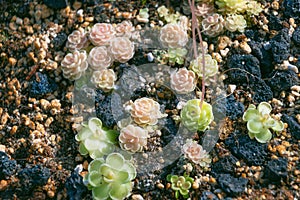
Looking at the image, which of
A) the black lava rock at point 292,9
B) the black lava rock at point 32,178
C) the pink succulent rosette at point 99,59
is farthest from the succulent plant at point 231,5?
the black lava rock at point 32,178

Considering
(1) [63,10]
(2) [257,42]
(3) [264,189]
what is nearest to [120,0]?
(1) [63,10]

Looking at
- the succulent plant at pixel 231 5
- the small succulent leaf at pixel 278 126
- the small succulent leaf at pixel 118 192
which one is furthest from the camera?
the succulent plant at pixel 231 5

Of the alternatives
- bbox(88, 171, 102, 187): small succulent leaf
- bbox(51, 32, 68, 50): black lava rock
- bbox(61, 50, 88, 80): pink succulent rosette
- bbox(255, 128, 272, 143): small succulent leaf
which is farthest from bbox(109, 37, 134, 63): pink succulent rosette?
bbox(255, 128, 272, 143): small succulent leaf

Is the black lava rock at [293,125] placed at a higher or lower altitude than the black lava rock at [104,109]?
lower

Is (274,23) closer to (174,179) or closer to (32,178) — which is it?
(174,179)

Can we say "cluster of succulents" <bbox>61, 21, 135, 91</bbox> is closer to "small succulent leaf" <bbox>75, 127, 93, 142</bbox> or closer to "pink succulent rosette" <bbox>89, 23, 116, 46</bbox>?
"pink succulent rosette" <bbox>89, 23, 116, 46</bbox>

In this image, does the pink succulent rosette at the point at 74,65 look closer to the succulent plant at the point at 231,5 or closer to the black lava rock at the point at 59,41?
the black lava rock at the point at 59,41

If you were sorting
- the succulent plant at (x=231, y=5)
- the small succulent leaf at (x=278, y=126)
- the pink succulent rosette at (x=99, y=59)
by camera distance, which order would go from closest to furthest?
the small succulent leaf at (x=278, y=126) < the pink succulent rosette at (x=99, y=59) < the succulent plant at (x=231, y=5)

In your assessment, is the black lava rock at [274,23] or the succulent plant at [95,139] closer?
the succulent plant at [95,139]
